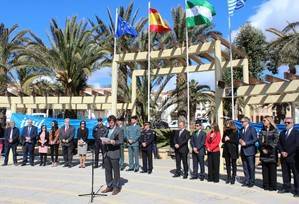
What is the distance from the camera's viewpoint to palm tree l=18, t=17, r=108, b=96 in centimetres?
2405

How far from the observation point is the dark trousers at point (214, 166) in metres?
11.6

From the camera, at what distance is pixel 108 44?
90.1ft

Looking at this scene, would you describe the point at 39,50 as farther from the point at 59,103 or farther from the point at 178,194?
the point at 178,194

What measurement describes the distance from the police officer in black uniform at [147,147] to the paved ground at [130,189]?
33 centimetres

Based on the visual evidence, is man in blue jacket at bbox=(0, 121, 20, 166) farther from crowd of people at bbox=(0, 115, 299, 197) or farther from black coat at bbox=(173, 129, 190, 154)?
black coat at bbox=(173, 129, 190, 154)

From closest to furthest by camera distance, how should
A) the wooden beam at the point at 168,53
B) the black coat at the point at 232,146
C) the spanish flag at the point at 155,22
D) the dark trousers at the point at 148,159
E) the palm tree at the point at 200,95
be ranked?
the black coat at the point at 232,146, the dark trousers at the point at 148,159, the wooden beam at the point at 168,53, the spanish flag at the point at 155,22, the palm tree at the point at 200,95

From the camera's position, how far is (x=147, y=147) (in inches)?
522

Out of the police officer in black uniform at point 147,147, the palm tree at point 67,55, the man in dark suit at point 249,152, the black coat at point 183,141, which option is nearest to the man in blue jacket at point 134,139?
the police officer in black uniform at point 147,147

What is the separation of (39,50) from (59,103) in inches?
213

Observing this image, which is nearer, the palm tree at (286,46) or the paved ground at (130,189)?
the paved ground at (130,189)

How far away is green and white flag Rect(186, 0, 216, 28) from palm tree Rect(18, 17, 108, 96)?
9.05m

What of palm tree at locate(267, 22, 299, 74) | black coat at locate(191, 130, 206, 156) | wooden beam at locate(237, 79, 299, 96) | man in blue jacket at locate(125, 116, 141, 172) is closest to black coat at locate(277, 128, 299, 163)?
black coat at locate(191, 130, 206, 156)

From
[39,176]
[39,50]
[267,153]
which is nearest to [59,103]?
[39,50]

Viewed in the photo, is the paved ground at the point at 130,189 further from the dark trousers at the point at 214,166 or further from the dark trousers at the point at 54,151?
the dark trousers at the point at 54,151
